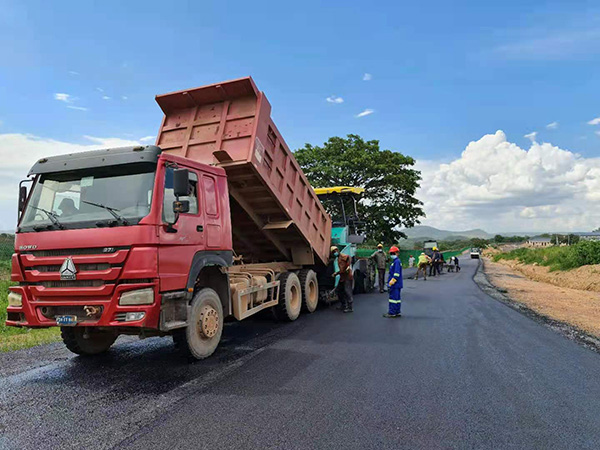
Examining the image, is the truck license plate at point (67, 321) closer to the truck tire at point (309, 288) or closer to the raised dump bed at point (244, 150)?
the raised dump bed at point (244, 150)

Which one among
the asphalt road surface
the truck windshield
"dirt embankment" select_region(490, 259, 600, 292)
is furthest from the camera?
"dirt embankment" select_region(490, 259, 600, 292)

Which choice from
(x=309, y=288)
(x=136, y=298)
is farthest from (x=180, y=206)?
(x=309, y=288)

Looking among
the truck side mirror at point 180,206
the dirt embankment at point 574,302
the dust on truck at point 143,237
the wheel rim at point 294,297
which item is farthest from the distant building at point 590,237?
the truck side mirror at point 180,206

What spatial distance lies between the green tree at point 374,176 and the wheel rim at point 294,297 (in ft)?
67.7

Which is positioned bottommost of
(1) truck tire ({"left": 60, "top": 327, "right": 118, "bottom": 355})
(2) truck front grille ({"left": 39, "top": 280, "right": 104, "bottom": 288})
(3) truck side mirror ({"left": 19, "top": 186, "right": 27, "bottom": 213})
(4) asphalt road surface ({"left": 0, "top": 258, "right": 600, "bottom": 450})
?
(4) asphalt road surface ({"left": 0, "top": 258, "right": 600, "bottom": 450})

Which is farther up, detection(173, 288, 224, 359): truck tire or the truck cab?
the truck cab

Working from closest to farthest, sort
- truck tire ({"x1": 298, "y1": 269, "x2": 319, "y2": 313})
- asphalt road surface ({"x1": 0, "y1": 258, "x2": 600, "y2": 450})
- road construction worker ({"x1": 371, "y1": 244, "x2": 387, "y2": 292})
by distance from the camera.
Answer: asphalt road surface ({"x1": 0, "y1": 258, "x2": 600, "y2": 450}) → truck tire ({"x1": 298, "y1": 269, "x2": 319, "y2": 313}) → road construction worker ({"x1": 371, "y1": 244, "x2": 387, "y2": 292})

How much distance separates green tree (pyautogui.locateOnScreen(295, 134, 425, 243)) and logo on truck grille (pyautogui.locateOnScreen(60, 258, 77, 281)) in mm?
24788

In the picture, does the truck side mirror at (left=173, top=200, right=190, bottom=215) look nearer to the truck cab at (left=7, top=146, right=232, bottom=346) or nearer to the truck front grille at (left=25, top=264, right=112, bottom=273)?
the truck cab at (left=7, top=146, right=232, bottom=346)

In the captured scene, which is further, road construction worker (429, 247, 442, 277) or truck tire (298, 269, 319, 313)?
road construction worker (429, 247, 442, 277)

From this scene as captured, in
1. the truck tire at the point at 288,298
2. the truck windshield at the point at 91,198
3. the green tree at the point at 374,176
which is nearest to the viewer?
the truck windshield at the point at 91,198

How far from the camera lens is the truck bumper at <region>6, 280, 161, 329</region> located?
445cm

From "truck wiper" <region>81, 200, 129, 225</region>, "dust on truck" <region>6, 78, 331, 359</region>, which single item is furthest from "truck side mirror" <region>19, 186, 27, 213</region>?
"truck wiper" <region>81, 200, 129, 225</region>

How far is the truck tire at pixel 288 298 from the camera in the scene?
8.13m
